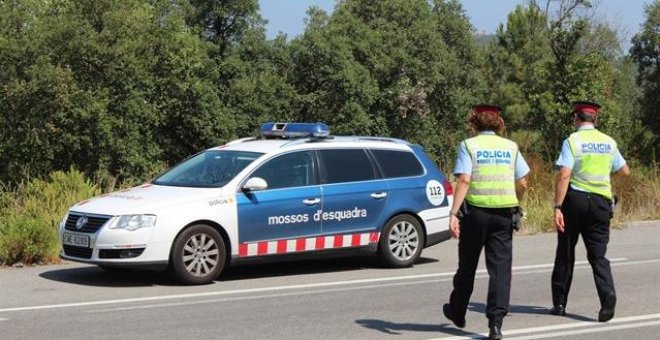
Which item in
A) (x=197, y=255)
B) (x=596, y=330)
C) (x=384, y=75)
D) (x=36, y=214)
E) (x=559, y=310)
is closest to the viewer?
(x=596, y=330)

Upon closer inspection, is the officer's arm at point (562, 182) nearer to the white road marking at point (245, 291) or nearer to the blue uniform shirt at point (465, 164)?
the blue uniform shirt at point (465, 164)

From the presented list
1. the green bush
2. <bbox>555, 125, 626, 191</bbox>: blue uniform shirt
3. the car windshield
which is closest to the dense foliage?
the green bush

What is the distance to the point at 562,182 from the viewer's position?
781 centimetres

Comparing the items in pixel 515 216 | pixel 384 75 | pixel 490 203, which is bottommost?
pixel 515 216

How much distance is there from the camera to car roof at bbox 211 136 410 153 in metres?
11.0

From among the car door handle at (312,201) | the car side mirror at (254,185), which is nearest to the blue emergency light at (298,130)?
the car door handle at (312,201)

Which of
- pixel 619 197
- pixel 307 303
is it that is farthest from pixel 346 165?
pixel 619 197

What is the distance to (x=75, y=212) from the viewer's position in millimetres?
10219

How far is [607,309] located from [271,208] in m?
3.90

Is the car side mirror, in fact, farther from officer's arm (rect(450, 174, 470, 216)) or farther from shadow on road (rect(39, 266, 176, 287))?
officer's arm (rect(450, 174, 470, 216))

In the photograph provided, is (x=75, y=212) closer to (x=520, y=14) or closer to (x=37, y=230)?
(x=37, y=230)

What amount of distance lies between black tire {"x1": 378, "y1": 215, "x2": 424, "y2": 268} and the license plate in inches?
134

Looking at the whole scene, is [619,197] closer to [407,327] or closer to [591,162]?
[591,162]

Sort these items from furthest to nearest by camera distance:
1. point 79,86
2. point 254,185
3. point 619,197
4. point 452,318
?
point 79,86, point 619,197, point 254,185, point 452,318
